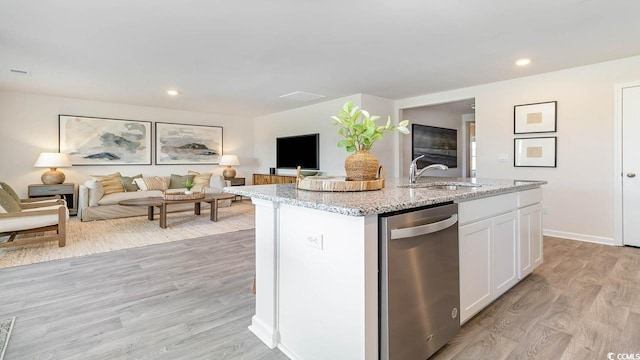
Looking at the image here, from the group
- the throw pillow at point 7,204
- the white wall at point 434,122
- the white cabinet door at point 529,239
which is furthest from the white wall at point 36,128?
the white cabinet door at point 529,239

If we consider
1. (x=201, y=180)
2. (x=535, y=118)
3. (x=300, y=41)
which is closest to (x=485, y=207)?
(x=300, y=41)

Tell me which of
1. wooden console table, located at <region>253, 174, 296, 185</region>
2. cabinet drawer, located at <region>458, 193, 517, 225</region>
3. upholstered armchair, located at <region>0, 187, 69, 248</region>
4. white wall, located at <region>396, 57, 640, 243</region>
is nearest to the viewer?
cabinet drawer, located at <region>458, 193, 517, 225</region>

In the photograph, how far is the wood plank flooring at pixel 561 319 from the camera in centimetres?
168

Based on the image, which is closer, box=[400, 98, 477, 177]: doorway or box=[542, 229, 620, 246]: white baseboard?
box=[542, 229, 620, 246]: white baseboard

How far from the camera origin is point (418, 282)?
1463mm

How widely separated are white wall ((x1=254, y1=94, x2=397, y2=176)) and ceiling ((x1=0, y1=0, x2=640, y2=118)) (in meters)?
0.84

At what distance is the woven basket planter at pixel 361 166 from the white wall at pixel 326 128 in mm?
3699

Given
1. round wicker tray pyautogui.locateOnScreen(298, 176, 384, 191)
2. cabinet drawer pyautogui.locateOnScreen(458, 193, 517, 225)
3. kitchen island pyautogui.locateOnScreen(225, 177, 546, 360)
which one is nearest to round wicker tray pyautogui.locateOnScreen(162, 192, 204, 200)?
kitchen island pyautogui.locateOnScreen(225, 177, 546, 360)

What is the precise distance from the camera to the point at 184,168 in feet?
23.7

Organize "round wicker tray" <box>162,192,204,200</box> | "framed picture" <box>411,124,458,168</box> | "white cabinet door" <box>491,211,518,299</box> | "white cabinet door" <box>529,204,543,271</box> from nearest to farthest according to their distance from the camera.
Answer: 1. "white cabinet door" <box>491,211,518,299</box>
2. "white cabinet door" <box>529,204,543,271</box>
3. "round wicker tray" <box>162,192,204,200</box>
4. "framed picture" <box>411,124,458,168</box>

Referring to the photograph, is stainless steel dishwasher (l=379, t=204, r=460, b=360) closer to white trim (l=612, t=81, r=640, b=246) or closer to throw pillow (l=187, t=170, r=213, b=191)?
white trim (l=612, t=81, r=640, b=246)

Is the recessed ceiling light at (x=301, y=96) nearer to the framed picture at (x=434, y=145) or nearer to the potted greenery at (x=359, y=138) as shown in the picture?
the framed picture at (x=434, y=145)

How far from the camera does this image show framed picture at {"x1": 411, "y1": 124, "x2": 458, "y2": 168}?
6.66m

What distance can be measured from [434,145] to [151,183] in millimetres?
6016
